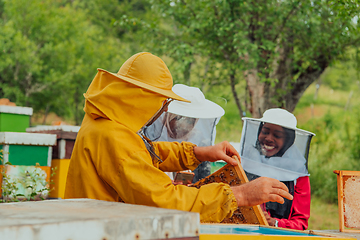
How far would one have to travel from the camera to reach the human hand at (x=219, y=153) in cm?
199

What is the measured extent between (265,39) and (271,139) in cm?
365

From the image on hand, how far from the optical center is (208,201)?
1.47 metres

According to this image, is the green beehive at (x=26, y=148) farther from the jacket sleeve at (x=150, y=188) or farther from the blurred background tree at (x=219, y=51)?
the blurred background tree at (x=219, y=51)

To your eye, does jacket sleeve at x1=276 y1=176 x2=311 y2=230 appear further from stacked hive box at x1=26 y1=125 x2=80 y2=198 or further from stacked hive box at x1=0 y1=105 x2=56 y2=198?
stacked hive box at x1=26 y1=125 x2=80 y2=198

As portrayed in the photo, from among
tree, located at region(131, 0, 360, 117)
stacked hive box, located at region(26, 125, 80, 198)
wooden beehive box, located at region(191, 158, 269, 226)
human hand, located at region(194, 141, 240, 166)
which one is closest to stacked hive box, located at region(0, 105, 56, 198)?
stacked hive box, located at region(26, 125, 80, 198)

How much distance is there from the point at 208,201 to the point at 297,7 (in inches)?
232

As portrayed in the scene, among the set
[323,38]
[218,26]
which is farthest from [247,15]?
[323,38]

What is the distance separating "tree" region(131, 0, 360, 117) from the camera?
6281mm

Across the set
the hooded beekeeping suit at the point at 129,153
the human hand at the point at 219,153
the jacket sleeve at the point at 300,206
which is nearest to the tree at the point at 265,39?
the jacket sleeve at the point at 300,206

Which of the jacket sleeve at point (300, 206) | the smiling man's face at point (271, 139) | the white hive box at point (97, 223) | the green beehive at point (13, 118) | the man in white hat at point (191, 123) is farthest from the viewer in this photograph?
the green beehive at point (13, 118)

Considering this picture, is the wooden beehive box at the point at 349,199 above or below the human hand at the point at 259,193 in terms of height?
below

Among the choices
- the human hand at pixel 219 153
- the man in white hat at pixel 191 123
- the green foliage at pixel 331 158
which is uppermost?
the man in white hat at pixel 191 123

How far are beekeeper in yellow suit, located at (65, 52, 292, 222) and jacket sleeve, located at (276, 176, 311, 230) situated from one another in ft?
4.78

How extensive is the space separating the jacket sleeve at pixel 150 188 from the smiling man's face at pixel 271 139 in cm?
204
